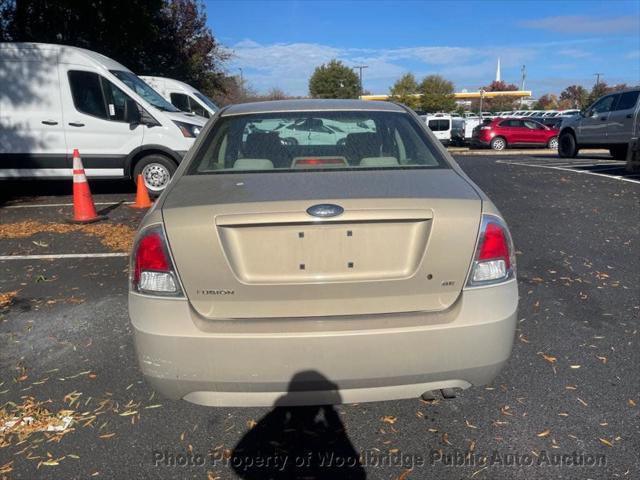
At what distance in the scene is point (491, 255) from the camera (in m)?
2.31

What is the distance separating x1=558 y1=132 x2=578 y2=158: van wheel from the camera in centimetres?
1595

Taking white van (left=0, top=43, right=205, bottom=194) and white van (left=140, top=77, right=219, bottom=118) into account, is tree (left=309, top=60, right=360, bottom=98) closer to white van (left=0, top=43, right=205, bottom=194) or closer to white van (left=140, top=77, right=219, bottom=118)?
white van (left=140, top=77, right=219, bottom=118)

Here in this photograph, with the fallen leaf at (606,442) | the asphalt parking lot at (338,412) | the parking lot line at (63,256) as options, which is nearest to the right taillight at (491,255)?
the asphalt parking lot at (338,412)

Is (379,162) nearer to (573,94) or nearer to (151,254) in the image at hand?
(151,254)

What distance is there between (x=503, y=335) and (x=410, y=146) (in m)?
1.31

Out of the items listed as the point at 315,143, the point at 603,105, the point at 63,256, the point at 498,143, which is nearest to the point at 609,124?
the point at 603,105

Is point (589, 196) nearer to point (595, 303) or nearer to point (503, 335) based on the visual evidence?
point (595, 303)

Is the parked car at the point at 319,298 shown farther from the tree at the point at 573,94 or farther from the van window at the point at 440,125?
the tree at the point at 573,94

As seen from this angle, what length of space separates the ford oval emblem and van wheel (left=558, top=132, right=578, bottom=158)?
51.8ft

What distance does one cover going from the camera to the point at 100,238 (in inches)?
250

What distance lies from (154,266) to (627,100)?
1451 centimetres

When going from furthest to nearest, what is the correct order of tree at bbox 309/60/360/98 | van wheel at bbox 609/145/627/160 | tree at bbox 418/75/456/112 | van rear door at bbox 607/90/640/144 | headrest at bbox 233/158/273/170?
tree at bbox 309/60/360/98
tree at bbox 418/75/456/112
van wheel at bbox 609/145/627/160
van rear door at bbox 607/90/640/144
headrest at bbox 233/158/273/170

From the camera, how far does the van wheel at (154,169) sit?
29.1 ft

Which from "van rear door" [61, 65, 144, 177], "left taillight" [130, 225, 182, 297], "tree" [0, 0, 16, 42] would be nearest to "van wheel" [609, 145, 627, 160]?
"van rear door" [61, 65, 144, 177]
